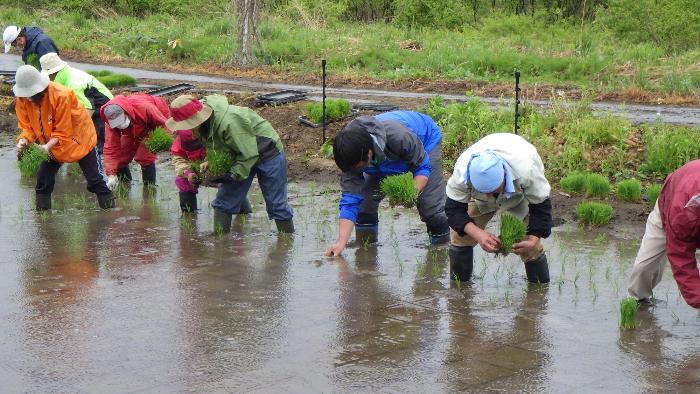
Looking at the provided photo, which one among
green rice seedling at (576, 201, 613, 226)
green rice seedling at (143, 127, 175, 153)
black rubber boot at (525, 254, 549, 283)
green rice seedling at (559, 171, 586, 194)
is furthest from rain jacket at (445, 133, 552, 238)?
green rice seedling at (143, 127, 175, 153)

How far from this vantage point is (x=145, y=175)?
10.7m

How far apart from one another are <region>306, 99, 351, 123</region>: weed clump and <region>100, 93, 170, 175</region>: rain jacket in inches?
102

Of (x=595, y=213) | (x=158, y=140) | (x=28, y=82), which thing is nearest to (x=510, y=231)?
(x=595, y=213)

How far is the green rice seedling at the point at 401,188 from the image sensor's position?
702 cm

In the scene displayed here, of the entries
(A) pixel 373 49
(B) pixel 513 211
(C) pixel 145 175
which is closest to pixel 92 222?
(C) pixel 145 175

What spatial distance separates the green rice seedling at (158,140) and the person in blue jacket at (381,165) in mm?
2391

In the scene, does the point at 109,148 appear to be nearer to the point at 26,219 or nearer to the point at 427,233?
the point at 26,219

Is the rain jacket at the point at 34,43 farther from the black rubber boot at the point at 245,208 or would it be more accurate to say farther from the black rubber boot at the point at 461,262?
the black rubber boot at the point at 461,262

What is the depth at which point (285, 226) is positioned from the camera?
8.62 metres

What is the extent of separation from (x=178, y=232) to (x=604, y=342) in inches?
171

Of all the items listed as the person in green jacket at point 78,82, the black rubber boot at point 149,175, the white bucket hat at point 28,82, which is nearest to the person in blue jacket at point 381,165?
the white bucket hat at point 28,82

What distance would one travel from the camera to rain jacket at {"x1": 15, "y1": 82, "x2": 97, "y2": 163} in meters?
8.91

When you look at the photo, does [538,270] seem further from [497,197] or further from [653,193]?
[653,193]

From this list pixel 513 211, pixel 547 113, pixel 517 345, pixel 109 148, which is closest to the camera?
pixel 517 345
